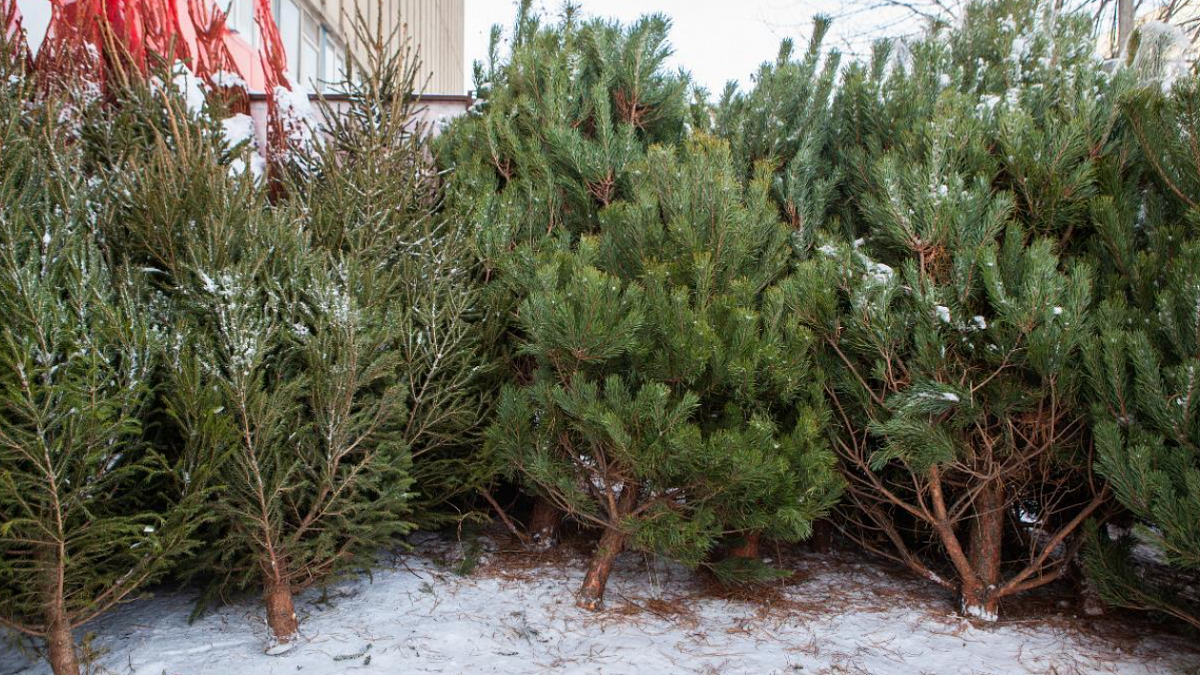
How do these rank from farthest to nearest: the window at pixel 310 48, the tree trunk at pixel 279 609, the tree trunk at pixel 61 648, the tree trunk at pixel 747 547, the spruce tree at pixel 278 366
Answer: the window at pixel 310 48
the tree trunk at pixel 747 547
the tree trunk at pixel 279 609
the spruce tree at pixel 278 366
the tree trunk at pixel 61 648

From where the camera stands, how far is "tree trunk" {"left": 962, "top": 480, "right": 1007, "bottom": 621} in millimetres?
3406

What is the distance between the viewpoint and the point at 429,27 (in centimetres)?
2269

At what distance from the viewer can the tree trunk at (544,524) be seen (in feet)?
13.5

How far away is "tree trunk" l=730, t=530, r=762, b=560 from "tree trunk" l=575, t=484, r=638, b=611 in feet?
2.06

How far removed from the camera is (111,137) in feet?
11.2

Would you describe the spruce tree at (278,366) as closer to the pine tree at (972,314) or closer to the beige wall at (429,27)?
the pine tree at (972,314)

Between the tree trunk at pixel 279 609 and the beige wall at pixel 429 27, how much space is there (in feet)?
→ 34.7

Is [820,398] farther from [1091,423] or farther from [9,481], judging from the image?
[9,481]

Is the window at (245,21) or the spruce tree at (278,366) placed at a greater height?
the window at (245,21)

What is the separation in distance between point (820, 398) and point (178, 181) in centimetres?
255

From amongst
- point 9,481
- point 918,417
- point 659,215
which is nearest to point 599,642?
point 918,417

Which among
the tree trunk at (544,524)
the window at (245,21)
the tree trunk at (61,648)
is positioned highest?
the window at (245,21)

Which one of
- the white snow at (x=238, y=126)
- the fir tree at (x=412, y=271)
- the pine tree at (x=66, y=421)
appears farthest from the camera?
the white snow at (x=238, y=126)

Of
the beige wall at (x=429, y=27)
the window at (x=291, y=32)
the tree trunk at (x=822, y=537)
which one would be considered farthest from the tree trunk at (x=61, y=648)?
the beige wall at (x=429, y=27)
